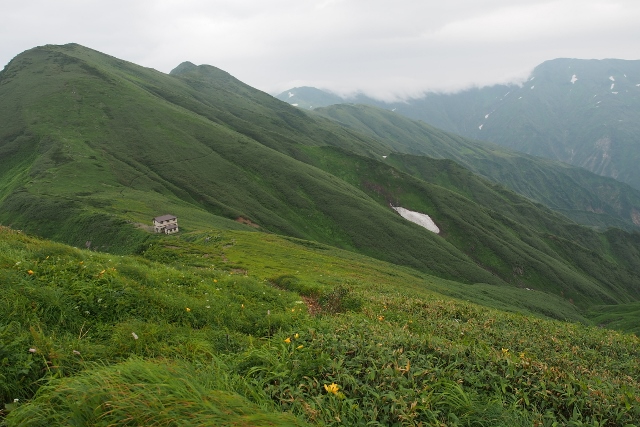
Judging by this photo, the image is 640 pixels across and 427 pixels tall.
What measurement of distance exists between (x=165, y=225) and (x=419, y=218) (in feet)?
376

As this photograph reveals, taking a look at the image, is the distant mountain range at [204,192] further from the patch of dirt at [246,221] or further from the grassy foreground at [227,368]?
the grassy foreground at [227,368]

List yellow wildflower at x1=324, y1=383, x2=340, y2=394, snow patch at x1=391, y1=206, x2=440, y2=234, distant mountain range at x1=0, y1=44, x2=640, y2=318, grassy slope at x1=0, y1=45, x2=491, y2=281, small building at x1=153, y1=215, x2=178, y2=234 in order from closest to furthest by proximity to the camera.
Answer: yellow wildflower at x1=324, y1=383, x2=340, y2=394 < small building at x1=153, y1=215, x2=178, y2=234 < distant mountain range at x1=0, y1=44, x2=640, y2=318 < grassy slope at x1=0, y1=45, x2=491, y2=281 < snow patch at x1=391, y1=206, x2=440, y2=234

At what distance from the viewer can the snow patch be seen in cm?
14957

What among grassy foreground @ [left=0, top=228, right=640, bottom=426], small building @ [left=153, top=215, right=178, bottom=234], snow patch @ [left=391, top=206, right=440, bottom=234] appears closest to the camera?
grassy foreground @ [left=0, top=228, right=640, bottom=426]

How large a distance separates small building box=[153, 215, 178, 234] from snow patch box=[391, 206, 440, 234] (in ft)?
352

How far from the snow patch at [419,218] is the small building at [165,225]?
4223 inches

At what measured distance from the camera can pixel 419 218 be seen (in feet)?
506

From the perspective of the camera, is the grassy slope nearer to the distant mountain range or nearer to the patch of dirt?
the distant mountain range

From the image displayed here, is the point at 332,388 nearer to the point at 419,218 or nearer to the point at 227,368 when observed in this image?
the point at 227,368

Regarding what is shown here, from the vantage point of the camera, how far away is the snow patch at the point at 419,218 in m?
150

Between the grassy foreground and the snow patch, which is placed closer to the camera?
the grassy foreground

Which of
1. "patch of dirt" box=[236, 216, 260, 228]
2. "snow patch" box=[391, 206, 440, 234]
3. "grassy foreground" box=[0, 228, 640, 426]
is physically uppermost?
"grassy foreground" box=[0, 228, 640, 426]

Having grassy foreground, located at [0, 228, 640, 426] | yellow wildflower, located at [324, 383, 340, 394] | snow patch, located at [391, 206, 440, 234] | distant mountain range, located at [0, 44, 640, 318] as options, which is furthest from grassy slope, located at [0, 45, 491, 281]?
yellow wildflower, located at [324, 383, 340, 394]

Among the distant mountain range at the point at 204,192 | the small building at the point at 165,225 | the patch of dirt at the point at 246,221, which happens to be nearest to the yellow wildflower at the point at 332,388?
the distant mountain range at the point at 204,192
